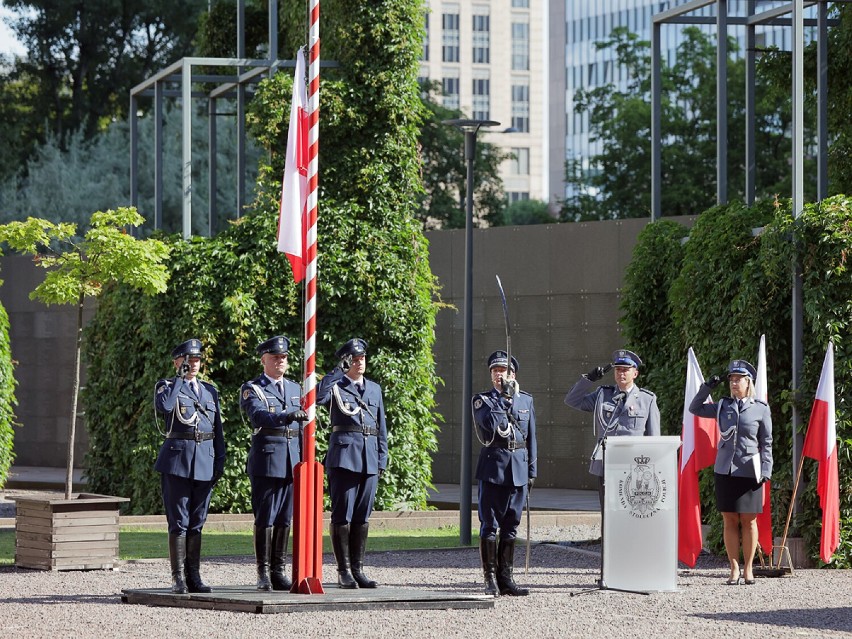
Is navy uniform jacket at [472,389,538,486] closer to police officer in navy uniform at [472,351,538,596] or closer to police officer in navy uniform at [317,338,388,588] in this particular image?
police officer in navy uniform at [472,351,538,596]

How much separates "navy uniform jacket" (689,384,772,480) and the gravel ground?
91 centimetres

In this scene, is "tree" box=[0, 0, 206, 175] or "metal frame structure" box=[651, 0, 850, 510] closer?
"metal frame structure" box=[651, 0, 850, 510]

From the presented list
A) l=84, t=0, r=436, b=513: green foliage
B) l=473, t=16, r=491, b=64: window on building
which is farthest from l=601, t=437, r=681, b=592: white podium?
l=473, t=16, r=491, b=64: window on building

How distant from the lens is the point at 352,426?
39.9ft

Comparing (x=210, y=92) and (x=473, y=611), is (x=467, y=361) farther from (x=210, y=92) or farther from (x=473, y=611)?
(x=210, y=92)

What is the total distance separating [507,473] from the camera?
12.3m

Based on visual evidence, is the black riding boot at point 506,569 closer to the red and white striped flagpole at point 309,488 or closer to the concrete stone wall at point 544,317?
the red and white striped flagpole at point 309,488

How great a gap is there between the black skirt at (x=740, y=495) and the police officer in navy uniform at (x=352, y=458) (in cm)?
294

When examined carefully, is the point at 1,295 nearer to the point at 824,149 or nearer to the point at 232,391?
the point at 232,391

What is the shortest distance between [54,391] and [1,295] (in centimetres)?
202

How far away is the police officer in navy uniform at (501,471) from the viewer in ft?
40.4

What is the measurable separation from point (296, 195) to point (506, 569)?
3.15 meters

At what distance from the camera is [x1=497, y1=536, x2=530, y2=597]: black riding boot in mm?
12344

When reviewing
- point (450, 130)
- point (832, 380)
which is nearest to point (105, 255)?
point (832, 380)
